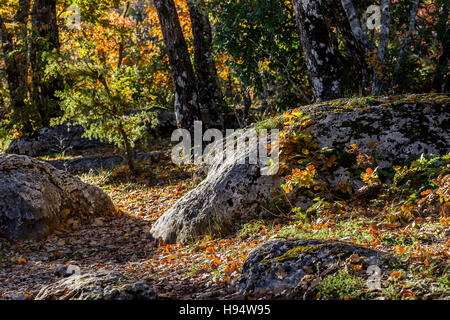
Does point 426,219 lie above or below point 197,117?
below

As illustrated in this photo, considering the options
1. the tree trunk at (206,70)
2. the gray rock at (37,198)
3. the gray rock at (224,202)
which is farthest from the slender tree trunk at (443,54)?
the gray rock at (37,198)

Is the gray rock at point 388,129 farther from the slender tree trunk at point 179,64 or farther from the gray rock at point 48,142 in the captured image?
the gray rock at point 48,142

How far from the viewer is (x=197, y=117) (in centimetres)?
1094

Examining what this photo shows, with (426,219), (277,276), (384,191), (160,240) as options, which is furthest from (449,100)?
(160,240)

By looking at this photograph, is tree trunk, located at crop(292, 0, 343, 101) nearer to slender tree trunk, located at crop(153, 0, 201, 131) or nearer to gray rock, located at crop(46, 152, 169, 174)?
slender tree trunk, located at crop(153, 0, 201, 131)

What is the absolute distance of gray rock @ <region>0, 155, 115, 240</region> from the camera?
672 centimetres

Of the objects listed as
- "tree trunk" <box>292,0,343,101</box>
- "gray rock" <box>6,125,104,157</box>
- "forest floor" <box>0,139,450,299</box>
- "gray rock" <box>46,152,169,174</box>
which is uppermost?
"tree trunk" <box>292,0,343,101</box>

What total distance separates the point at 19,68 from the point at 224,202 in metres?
13.7

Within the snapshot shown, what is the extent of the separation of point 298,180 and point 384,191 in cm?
105

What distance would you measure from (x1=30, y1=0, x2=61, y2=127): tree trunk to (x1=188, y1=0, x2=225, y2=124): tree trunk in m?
5.23

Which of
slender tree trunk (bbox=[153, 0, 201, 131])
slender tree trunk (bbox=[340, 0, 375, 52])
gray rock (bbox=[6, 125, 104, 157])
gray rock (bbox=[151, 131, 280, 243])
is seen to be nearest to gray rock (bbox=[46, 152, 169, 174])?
slender tree trunk (bbox=[153, 0, 201, 131])

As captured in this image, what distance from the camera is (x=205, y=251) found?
5.20 metres

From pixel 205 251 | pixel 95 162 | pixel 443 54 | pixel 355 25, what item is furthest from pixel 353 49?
pixel 95 162

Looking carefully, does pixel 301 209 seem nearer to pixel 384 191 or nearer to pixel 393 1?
pixel 384 191
